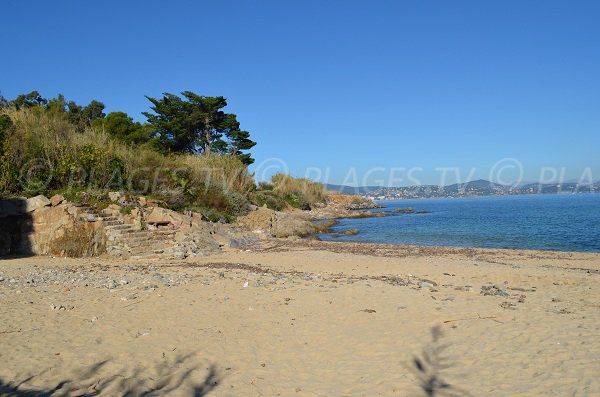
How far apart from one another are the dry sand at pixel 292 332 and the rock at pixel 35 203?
13.1ft

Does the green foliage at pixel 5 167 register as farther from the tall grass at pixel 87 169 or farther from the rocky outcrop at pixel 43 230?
the rocky outcrop at pixel 43 230

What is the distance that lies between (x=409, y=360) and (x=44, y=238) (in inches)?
525

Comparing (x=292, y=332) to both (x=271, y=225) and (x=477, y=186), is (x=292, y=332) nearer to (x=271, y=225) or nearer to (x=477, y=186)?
(x=271, y=225)

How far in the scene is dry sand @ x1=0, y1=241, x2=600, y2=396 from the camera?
468cm

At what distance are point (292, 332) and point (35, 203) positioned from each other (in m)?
12.0

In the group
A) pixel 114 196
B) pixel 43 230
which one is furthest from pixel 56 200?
pixel 114 196

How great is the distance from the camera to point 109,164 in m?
17.7

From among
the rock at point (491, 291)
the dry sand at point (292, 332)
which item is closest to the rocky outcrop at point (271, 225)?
the dry sand at point (292, 332)

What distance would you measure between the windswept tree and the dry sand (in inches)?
1185

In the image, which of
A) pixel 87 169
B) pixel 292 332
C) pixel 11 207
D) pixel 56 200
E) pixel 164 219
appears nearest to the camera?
pixel 292 332

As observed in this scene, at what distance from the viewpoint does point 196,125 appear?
40.5m

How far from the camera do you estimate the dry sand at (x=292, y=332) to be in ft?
15.4

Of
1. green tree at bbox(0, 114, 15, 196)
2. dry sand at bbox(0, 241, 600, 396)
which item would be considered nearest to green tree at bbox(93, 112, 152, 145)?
green tree at bbox(0, 114, 15, 196)

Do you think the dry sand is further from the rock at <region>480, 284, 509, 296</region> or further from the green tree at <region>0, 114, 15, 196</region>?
the green tree at <region>0, 114, 15, 196</region>
